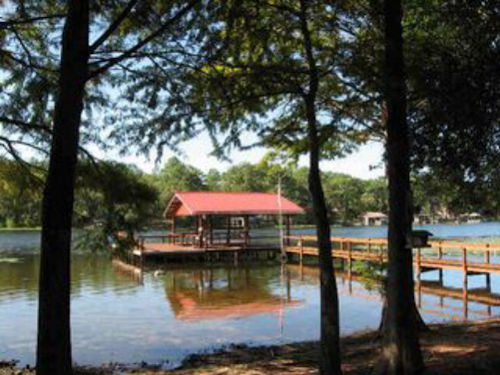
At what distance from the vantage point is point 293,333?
13008 millimetres

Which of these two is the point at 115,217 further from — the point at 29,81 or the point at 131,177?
the point at 29,81

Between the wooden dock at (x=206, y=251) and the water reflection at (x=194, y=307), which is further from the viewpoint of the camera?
the wooden dock at (x=206, y=251)

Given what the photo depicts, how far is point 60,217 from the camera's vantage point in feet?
15.7

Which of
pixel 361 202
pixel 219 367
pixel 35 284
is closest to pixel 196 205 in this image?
pixel 35 284

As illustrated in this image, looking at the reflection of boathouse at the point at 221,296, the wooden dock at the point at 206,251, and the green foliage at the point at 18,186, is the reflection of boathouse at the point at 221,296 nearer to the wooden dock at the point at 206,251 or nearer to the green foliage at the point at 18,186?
the wooden dock at the point at 206,251

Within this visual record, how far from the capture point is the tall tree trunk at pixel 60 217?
15.7 feet

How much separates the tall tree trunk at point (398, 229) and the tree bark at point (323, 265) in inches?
21.0

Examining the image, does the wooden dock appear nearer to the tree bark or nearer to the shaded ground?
the shaded ground

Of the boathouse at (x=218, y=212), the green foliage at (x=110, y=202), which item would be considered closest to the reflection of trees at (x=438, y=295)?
the green foliage at (x=110, y=202)

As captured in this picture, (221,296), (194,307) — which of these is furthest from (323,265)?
(221,296)

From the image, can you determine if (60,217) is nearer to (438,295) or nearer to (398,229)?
(398,229)

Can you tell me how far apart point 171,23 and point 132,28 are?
879 millimetres

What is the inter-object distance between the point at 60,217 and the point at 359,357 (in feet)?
17.7

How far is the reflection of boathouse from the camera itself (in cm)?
1623
